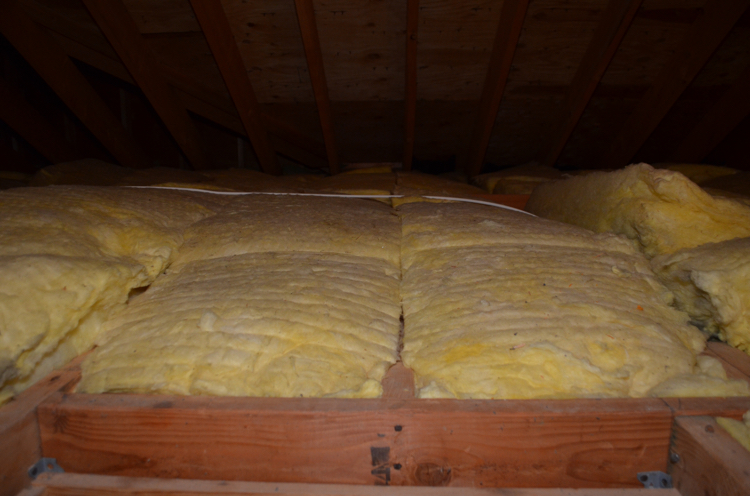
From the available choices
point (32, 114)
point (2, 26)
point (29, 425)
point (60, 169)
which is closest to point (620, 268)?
point (29, 425)

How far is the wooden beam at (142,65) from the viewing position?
2.28 m

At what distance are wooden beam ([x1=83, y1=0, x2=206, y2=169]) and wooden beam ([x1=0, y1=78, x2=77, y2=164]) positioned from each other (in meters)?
0.92

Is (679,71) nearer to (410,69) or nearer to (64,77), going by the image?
(410,69)

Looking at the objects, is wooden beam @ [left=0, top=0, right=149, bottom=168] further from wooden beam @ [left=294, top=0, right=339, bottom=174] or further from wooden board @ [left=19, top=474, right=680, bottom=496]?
wooden board @ [left=19, top=474, right=680, bottom=496]

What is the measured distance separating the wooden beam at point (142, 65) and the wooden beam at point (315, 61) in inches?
40.4

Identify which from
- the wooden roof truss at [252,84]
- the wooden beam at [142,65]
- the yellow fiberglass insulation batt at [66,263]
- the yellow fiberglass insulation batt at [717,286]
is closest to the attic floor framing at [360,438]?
the yellow fiberglass insulation batt at [66,263]

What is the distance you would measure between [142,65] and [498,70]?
2247mm

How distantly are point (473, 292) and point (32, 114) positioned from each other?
3.51 metres

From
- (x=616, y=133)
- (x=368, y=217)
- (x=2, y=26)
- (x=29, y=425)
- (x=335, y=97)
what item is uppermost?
(x=2, y=26)

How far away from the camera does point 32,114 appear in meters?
2.94

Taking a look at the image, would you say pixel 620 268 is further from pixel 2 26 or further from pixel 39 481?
pixel 2 26

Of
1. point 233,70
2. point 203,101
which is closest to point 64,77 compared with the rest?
point 203,101

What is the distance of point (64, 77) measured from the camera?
2.63 m

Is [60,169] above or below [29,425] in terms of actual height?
above
